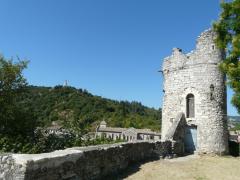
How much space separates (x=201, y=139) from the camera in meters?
18.2

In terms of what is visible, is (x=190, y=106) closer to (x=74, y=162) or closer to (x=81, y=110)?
(x=74, y=162)

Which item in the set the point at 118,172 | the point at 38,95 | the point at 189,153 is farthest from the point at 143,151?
the point at 38,95

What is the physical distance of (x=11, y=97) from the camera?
14.5 m

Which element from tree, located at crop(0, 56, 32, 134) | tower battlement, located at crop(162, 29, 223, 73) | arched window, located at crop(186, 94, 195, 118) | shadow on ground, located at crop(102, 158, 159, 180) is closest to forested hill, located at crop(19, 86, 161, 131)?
tower battlement, located at crop(162, 29, 223, 73)

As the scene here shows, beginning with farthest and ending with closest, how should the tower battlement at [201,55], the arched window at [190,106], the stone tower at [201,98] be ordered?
1. the arched window at [190,106]
2. the tower battlement at [201,55]
3. the stone tower at [201,98]

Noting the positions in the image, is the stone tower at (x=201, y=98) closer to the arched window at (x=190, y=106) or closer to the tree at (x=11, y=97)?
the arched window at (x=190, y=106)

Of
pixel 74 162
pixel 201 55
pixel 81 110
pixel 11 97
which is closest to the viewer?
pixel 74 162

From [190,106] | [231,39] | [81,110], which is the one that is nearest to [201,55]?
[190,106]

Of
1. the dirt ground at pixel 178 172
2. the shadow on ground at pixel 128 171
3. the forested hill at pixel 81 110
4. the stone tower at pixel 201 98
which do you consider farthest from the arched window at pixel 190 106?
the forested hill at pixel 81 110

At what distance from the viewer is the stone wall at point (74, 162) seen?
20.1ft

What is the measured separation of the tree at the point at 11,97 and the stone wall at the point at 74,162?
5.76m

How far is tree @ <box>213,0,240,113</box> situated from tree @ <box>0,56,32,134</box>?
9497mm

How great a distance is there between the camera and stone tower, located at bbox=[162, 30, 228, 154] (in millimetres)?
18109

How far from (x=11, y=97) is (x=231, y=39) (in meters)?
10.3
